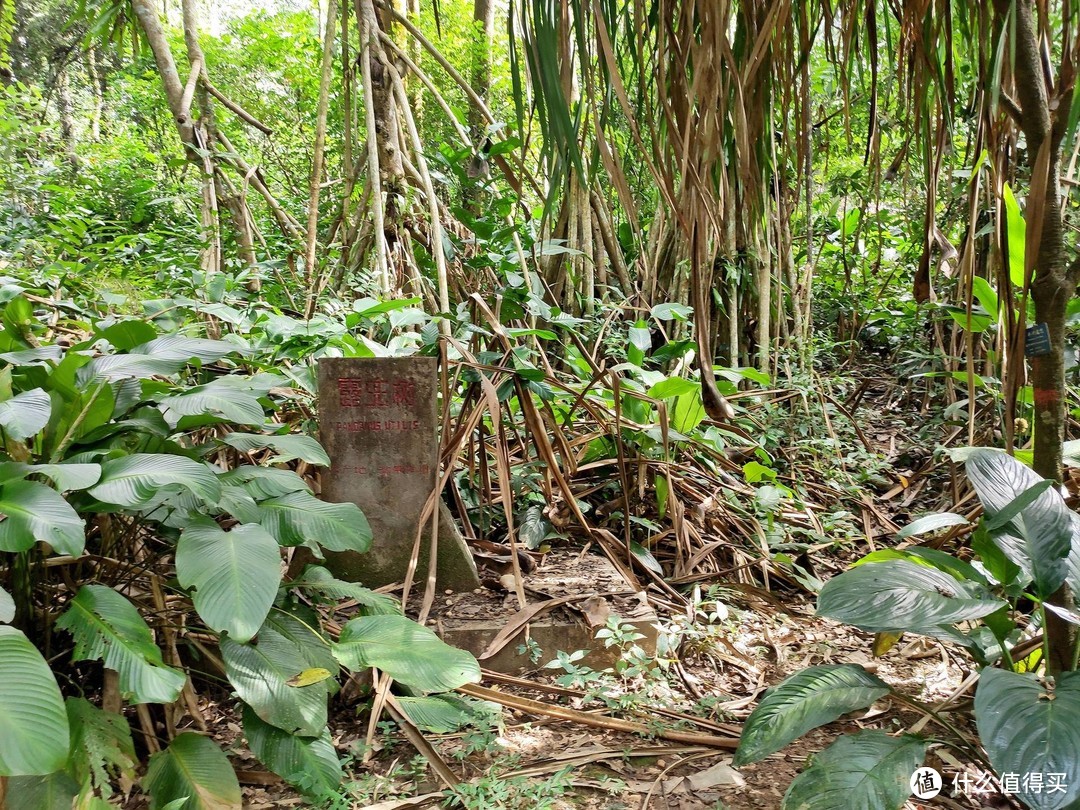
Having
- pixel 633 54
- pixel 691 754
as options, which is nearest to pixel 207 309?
pixel 633 54

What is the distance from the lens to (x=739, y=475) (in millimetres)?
3287

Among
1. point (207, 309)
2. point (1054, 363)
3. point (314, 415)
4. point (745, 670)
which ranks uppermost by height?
point (207, 309)

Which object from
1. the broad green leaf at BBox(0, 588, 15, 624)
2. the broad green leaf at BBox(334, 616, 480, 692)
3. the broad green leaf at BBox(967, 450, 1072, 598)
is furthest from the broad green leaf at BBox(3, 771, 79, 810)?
the broad green leaf at BBox(967, 450, 1072, 598)

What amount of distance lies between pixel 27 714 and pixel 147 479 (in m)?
0.46

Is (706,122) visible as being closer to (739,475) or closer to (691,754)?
(691,754)

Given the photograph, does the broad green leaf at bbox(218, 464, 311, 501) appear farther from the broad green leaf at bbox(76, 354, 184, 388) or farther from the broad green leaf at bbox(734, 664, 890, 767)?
the broad green leaf at bbox(734, 664, 890, 767)

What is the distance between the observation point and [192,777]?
1.37 meters

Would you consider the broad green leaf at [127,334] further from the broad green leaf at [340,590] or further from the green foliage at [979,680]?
the green foliage at [979,680]

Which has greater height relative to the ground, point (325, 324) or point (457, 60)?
point (457, 60)

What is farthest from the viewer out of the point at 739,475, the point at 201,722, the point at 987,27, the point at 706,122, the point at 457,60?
the point at 457,60

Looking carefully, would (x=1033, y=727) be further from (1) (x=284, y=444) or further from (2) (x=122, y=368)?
(2) (x=122, y=368)

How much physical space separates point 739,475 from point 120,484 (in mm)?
2505

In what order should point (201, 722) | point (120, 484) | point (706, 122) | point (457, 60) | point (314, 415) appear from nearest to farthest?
1. point (706, 122)
2. point (120, 484)
3. point (201, 722)
4. point (314, 415)
5. point (457, 60)
